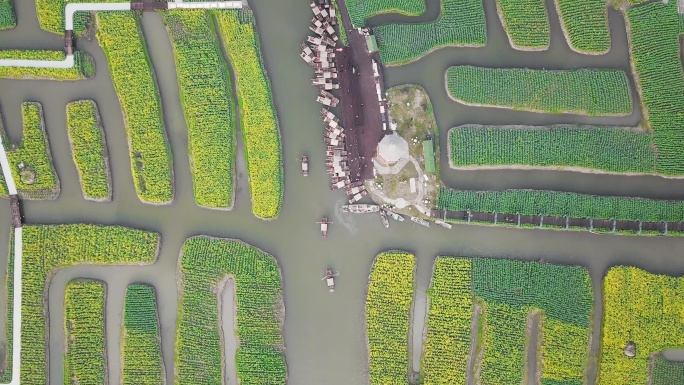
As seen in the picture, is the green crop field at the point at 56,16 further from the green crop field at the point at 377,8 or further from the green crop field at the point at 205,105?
the green crop field at the point at 377,8

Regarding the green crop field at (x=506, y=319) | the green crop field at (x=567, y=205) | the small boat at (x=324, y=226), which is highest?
the green crop field at (x=567, y=205)

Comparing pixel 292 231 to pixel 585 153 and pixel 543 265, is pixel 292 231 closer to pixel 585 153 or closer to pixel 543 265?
pixel 543 265

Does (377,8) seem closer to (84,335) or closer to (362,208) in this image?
(362,208)

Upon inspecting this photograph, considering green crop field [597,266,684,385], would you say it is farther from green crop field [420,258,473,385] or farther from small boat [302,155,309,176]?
small boat [302,155,309,176]

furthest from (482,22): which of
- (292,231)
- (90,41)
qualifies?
(90,41)

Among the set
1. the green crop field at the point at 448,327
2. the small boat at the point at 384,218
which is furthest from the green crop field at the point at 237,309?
the green crop field at the point at 448,327

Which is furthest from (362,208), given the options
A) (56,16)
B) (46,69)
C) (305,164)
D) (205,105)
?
(56,16)

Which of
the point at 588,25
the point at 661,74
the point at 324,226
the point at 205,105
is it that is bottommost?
the point at 324,226

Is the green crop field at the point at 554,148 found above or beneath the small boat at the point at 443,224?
above
